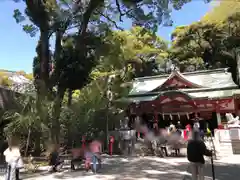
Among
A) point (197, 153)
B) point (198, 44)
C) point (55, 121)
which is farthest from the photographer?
point (198, 44)

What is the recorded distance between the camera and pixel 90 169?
10.1m

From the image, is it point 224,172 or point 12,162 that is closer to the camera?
point 12,162

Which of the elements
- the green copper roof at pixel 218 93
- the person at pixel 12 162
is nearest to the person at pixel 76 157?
the person at pixel 12 162

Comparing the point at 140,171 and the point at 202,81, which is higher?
the point at 202,81

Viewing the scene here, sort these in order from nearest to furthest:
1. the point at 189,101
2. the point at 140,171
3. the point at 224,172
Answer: the point at 224,172, the point at 140,171, the point at 189,101

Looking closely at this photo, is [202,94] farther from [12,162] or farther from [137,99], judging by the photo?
[12,162]

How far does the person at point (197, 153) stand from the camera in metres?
6.38

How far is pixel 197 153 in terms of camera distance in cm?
643

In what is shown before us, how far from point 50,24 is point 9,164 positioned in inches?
334

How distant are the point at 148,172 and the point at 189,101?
1255 cm

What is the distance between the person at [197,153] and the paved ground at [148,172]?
1.79 m

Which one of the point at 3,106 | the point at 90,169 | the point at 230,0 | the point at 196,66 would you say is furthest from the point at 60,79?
the point at 196,66

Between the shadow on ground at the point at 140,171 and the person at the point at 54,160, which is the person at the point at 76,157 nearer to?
the person at the point at 54,160

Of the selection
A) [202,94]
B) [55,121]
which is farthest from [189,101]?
[55,121]
